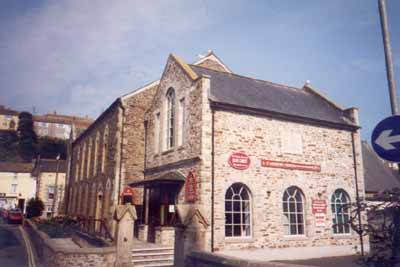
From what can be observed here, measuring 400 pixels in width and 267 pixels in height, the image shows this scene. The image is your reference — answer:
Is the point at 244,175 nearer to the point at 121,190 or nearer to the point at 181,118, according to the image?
the point at 181,118

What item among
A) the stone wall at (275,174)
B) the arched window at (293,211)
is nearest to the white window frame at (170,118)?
the stone wall at (275,174)

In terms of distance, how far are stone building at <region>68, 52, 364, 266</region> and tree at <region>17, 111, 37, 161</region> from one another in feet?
183

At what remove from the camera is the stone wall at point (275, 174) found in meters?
14.6

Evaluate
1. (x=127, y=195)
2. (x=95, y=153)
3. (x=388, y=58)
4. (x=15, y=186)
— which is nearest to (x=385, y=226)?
(x=388, y=58)

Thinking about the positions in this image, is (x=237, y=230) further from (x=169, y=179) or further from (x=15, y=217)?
(x=15, y=217)

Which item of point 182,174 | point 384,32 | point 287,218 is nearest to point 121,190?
point 182,174

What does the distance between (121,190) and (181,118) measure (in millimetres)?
6348

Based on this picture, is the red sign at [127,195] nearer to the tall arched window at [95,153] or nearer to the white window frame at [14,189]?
the tall arched window at [95,153]

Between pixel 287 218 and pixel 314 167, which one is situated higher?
pixel 314 167

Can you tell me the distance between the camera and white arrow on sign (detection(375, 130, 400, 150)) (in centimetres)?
442

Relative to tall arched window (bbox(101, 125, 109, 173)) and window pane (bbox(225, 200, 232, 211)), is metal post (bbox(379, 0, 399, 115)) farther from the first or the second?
tall arched window (bbox(101, 125, 109, 173))

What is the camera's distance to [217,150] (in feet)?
47.9

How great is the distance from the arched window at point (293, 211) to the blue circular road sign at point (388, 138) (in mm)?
11857

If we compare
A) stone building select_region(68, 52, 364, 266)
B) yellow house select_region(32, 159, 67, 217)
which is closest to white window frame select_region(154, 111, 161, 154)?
stone building select_region(68, 52, 364, 266)
